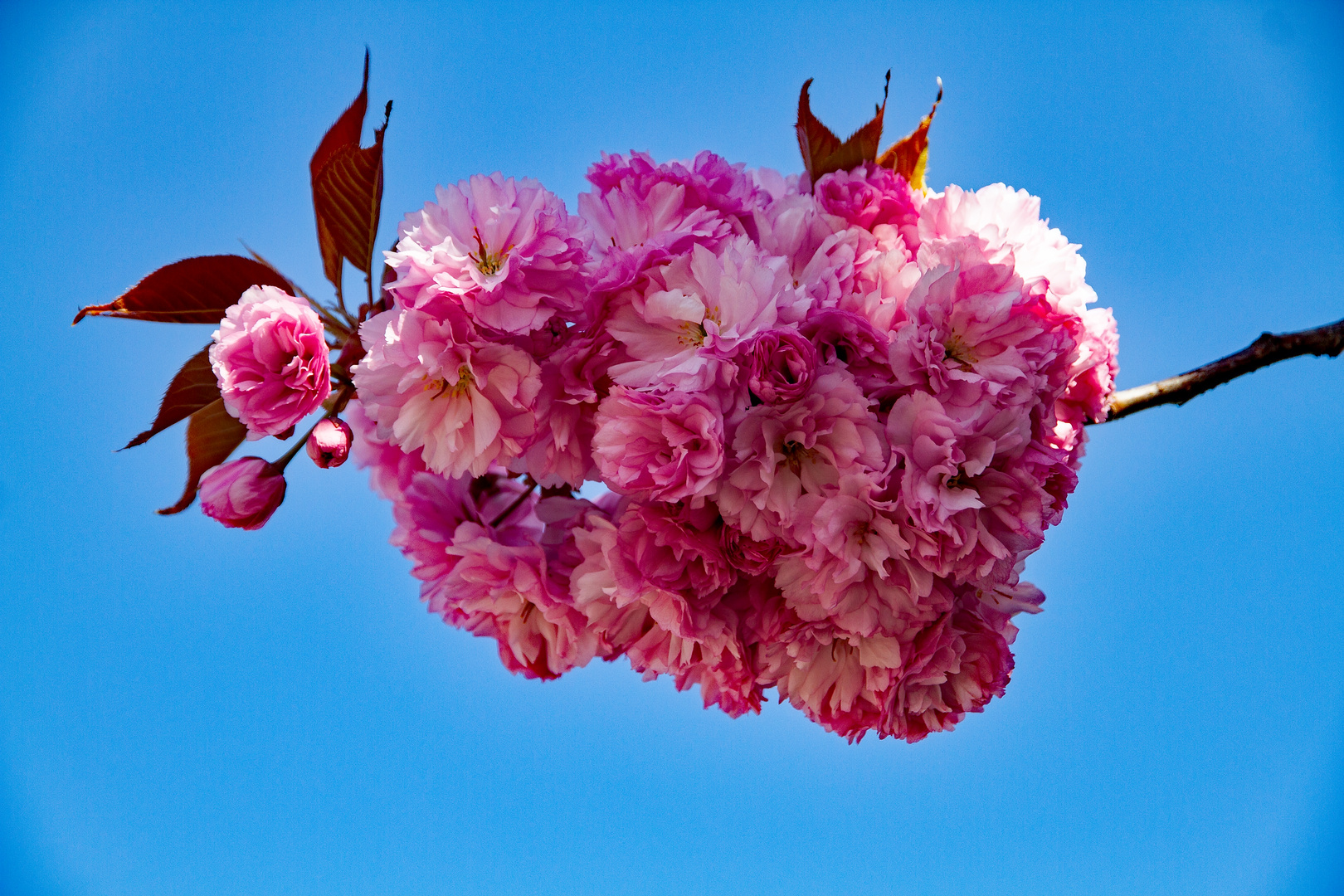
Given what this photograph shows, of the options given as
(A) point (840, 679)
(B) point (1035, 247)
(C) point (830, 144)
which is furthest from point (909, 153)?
(A) point (840, 679)

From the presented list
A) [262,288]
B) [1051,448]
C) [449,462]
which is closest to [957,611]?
[1051,448]

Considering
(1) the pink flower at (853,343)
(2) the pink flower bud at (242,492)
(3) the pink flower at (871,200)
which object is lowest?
(2) the pink flower bud at (242,492)

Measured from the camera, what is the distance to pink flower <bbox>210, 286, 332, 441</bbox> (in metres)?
0.84

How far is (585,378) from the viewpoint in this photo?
2.91ft

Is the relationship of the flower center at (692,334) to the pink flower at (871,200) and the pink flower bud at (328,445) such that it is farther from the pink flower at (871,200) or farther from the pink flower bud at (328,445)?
the pink flower bud at (328,445)

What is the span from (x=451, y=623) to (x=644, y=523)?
1.38 feet

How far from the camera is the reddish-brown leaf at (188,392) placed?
3.12 feet

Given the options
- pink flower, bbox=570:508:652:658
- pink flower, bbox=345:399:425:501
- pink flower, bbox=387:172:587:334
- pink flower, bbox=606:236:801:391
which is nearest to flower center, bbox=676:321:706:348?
pink flower, bbox=606:236:801:391

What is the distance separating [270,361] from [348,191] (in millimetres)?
263

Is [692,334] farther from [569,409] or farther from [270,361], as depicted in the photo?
[270,361]

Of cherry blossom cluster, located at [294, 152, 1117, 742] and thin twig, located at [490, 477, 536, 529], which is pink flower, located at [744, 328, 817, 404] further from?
thin twig, located at [490, 477, 536, 529]

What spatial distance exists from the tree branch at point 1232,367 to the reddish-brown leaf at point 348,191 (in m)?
1.05

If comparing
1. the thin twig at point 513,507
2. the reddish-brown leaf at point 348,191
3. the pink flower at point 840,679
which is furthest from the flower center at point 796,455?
the reddish-brown leaf at point 348,191

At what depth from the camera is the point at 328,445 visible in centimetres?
96
